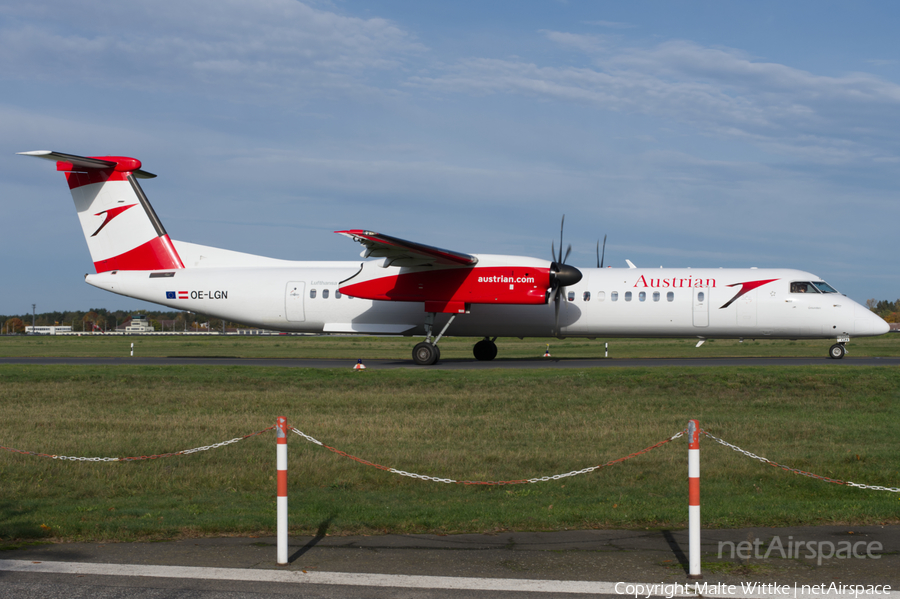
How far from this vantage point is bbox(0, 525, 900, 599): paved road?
6.17m

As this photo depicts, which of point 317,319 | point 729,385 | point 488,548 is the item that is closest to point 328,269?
point 317,319

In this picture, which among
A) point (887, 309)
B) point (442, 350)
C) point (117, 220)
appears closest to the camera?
point (117, 220)

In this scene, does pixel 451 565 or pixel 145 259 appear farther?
pixel 145 259

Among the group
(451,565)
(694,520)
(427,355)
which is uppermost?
(427,355)

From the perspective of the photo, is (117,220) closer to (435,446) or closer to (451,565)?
(435,446)

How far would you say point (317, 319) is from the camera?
30469 mm

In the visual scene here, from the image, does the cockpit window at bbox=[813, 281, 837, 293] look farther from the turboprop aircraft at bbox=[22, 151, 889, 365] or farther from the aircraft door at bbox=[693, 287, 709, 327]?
the aircraft door at bbox=[693, 287, 709, 327]

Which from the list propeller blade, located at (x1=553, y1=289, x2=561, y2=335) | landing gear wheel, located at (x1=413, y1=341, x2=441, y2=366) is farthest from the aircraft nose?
landing gear wheel, located at (x1=413, y1=341, x2=441, y2=366)

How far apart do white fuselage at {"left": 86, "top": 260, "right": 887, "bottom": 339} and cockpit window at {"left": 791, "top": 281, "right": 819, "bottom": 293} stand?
0.57 feet

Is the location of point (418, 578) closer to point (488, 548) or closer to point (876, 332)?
point (488, 548)

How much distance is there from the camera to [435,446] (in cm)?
1440

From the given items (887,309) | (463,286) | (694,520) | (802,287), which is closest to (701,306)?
(802,287)

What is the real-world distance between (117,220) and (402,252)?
12754 mm

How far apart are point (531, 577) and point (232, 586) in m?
2.55
